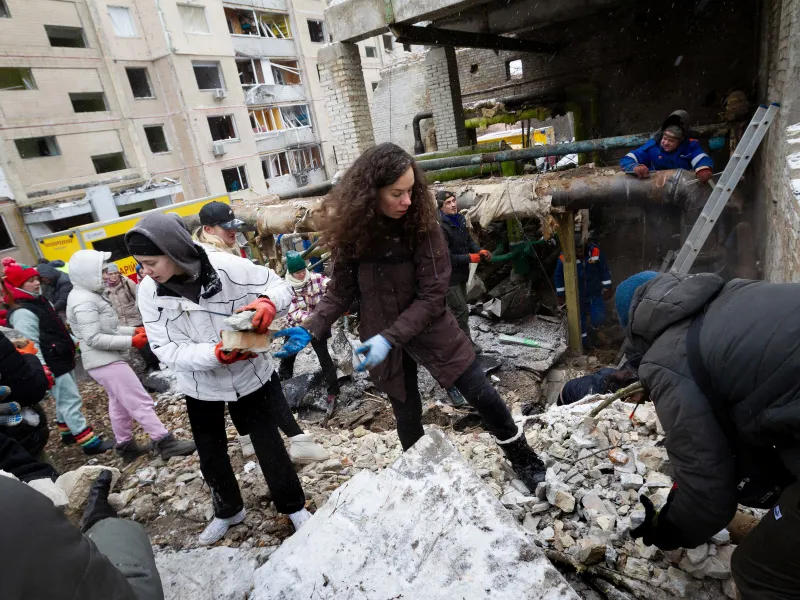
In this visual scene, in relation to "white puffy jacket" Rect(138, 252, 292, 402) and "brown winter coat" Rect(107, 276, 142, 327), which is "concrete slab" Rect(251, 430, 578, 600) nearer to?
"white puffy jacket" Rect(138, 252, 292, 402)

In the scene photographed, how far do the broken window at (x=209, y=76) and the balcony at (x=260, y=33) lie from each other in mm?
1803

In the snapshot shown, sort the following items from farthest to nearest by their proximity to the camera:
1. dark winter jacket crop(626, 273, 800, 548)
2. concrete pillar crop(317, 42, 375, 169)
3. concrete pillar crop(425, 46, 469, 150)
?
concrete pillar crop(425, 46, 469, 150) < concrete pillar crop(317, 42, 375, 169) < dark winter jacket crop(626, 273, 800, 548)

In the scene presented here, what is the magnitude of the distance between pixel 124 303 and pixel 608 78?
35.1 ft

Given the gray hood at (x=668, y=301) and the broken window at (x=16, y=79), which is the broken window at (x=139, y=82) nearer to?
the broken window at (x=16, y=79)

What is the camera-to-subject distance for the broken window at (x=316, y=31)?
26.1 meters

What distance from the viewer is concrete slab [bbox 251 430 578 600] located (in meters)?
1.60

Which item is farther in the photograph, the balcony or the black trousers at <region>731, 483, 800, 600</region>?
the balcony

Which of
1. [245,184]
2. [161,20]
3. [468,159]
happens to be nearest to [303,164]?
[245,184]

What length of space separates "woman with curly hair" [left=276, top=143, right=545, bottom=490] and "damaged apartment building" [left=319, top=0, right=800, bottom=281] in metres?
3.41

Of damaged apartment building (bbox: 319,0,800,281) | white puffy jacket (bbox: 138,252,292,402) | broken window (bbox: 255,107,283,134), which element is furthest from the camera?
broken window (bbox: 255,107,283,134)

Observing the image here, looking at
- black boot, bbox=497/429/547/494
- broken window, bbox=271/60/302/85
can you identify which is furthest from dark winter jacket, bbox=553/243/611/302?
broken window, bbox=271/60/302/85

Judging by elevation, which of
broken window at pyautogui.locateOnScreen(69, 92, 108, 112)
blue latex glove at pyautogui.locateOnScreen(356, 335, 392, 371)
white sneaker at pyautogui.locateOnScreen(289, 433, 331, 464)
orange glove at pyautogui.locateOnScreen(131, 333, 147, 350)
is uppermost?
broken window at pyautogui.locateOnScreen(69, 92, 108, 112)

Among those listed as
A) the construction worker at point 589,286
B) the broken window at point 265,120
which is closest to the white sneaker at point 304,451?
the construction worker at point 589,286

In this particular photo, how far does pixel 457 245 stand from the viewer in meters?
5.14
